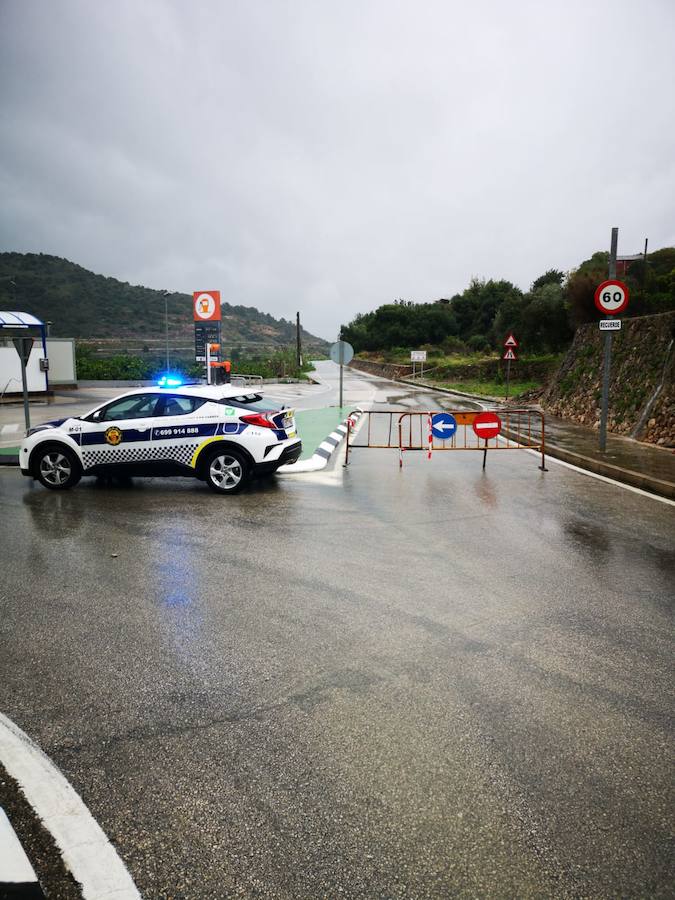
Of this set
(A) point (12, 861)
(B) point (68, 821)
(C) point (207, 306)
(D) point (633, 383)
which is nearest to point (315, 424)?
(C) point (207, 306)

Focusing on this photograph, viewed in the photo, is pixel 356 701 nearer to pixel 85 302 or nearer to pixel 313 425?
pixel 313 425

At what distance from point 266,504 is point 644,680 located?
18.6ft

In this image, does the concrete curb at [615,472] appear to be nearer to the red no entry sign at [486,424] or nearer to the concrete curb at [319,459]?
the red no entry sign at [486,424]

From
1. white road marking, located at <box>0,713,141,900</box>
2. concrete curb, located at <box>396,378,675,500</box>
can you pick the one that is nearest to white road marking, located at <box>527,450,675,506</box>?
concrete curb, located at <box>396,378,675,500</box>

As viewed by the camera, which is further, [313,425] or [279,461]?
[313,425]

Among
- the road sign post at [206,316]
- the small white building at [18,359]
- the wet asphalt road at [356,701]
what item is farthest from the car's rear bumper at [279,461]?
the small white building at [18,359]

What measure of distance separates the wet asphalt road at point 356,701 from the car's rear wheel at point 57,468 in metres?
2.52

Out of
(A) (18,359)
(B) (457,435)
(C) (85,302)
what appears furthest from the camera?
(C) (85,302)

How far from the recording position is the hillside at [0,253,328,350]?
270 ft

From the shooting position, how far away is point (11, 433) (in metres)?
16.3

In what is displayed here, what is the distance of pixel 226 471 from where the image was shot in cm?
930

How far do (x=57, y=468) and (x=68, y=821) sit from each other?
25.9 ft

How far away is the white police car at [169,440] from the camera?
928cm

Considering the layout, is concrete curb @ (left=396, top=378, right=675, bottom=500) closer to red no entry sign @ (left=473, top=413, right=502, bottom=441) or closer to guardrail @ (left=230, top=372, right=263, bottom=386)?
red no entry sign @ (left=473, top=413, right=502, bottom=441)
